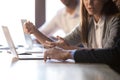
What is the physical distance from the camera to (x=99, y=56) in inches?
55.5

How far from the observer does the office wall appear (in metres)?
3.22

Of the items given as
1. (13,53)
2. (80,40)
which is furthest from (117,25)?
(13,53)

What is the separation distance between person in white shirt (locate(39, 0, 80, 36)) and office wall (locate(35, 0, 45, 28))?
1.71ft

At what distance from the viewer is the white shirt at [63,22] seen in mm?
2609

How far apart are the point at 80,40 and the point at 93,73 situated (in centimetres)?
96

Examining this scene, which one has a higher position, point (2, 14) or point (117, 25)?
point (2, 14)

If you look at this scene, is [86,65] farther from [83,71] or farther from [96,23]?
[96,23]

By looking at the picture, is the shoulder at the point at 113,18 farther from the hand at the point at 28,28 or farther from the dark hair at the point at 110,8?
the hand at the point at 28,28

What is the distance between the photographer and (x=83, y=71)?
116 centimetres

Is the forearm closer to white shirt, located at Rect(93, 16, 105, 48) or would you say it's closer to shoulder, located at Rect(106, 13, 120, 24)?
white shirt, located at Rect(93, 16, 105, 48)

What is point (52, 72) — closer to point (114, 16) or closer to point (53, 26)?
point (114, 16)

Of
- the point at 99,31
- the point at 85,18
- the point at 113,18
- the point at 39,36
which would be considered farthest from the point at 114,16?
the point at 39,36

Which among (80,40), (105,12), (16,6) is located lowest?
(80,40)

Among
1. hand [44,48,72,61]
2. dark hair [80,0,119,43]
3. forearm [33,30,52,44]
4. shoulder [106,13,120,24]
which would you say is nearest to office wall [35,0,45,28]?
forearm [33,30,52,44]
